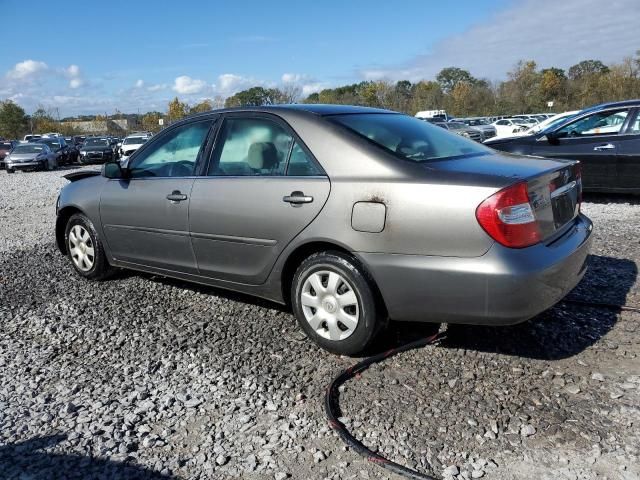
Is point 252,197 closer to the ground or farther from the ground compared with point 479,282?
farther from the ground

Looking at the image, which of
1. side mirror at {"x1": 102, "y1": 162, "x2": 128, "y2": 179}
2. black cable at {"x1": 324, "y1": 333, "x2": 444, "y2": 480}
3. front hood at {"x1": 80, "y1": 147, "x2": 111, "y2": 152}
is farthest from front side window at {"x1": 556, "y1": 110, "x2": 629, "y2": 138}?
front hood at {"x1": 80, "y1": 147, "x2": 111, "y2": 152}

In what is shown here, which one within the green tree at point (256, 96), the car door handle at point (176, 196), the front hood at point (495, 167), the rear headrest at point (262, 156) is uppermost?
the green tree at point (256, 96)

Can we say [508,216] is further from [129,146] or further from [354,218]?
[129,146]

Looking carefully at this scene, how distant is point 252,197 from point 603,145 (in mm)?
6619

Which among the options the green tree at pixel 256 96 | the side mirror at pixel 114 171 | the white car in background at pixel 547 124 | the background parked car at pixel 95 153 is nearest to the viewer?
the side mirror at pixel 114 171

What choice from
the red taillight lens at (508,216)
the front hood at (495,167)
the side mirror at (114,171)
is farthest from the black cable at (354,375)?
the side mirror at (114,171)

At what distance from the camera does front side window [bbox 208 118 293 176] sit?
3947mm

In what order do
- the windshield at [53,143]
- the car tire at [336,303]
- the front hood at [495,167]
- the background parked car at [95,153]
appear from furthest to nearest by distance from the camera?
1. the background parked car at [95,153]
2. the windshield at [53,143]
3. the car tire at [336,303]
4. the front hood at [495,167]

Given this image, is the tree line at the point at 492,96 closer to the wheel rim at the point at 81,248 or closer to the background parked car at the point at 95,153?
the background parked car at the point at 95,153

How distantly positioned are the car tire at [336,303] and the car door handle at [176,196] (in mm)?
1201

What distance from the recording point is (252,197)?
392cm

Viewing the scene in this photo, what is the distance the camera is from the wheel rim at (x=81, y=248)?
5453mm

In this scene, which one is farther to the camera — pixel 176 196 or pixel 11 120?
pixel 11 120

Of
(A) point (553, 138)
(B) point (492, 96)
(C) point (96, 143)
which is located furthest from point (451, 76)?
(A) point (553, 138)
